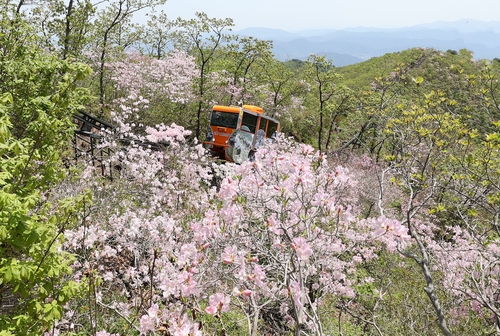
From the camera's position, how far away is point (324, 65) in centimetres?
2175

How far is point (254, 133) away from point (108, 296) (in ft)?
37.5

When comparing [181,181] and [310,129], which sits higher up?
[181,181]

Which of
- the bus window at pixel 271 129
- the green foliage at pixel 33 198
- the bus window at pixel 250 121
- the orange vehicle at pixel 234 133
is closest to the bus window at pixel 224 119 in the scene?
the orange vehicle at pixel 234 133

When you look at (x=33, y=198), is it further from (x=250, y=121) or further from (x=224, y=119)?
(x=250, y=121)

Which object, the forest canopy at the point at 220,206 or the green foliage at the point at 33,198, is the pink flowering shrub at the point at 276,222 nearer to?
the forest canopy at the point at 220,206

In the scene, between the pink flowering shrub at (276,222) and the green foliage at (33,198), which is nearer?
A: the green foliage at (33,198)

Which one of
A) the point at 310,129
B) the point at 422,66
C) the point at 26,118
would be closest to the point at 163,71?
the point at 310,129

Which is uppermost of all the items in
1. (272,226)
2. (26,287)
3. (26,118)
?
(26,118)

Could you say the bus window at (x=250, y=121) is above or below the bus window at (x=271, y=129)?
above

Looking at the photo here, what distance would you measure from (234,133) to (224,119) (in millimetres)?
958

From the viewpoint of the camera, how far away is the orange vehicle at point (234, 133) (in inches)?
643

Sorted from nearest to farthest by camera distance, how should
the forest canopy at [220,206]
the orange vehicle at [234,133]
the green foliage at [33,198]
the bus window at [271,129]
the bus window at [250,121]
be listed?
the green foliage at [33,198] → the forest canopy at [220,206] → the orange vehicle at [234,133] → the bus window at [250,121] → the bus window at [271,129]

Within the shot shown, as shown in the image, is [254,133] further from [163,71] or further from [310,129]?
[310,129]

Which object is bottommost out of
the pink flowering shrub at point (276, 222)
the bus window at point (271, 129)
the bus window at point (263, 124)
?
the bus window at point (271, 129)
